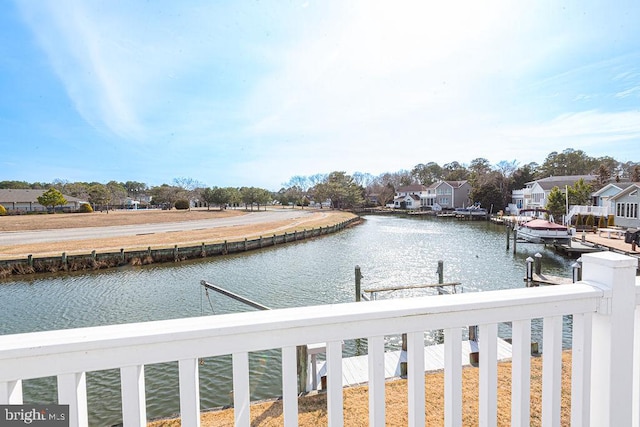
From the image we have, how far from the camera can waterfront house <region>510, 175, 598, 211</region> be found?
37.4m

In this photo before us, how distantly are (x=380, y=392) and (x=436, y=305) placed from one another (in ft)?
1.17

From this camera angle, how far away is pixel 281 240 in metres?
23.4

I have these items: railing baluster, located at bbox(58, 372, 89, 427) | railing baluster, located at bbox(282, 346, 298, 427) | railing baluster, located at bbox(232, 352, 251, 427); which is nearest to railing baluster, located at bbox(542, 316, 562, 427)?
railing baluster, located at bbox(282, 346, 298, 427)

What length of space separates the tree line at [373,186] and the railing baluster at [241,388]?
43.9 metres

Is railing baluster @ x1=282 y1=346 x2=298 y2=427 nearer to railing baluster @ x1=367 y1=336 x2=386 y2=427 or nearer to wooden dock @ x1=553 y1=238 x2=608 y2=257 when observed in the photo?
railing baluster @ x1=367 y1=336 x2=386 y2=427

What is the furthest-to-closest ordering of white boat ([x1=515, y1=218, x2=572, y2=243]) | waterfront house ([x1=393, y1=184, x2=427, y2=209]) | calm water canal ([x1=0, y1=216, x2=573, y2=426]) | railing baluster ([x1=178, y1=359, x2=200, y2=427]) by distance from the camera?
waterfront house ([x1=393, y1=184, x2=427, y2=209]), white boat ([x1=515, y1=218, x2=572, y2=243]), calm water canal ([x1=0, y1=216, x2=573, y2=426]), railing baluster ([x1=178, y1=359, x2=200, y2=427])

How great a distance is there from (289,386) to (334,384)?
151mm

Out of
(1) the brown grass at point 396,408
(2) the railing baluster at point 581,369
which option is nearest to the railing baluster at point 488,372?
(2) the railing baluster at point 581,369

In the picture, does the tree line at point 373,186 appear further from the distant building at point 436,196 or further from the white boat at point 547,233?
the white boat at point 547,233

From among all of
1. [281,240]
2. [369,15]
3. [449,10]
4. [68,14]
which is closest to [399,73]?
[369,15]

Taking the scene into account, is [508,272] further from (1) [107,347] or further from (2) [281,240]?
(1) [107,347]

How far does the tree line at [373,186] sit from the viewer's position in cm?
4884

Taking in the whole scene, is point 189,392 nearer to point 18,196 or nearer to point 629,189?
point 629,189

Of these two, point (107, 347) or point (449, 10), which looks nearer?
point (107, 347)
